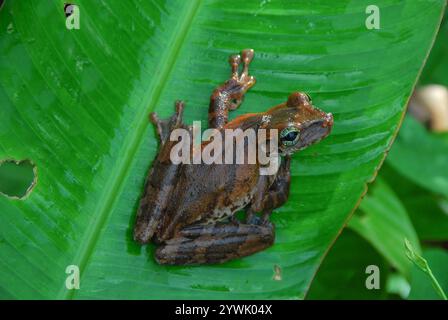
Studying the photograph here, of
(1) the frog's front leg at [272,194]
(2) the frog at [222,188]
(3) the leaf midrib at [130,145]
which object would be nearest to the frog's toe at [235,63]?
(2) the frog at [222,188]

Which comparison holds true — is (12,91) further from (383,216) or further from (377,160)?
(383,216)

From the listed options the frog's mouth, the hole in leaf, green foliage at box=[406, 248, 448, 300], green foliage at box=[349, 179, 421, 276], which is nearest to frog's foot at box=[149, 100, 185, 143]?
the frog's mouth

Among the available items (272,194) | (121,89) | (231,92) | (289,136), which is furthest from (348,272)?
(121,89)

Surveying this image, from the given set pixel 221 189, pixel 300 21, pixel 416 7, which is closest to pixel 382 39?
pixel 416 7

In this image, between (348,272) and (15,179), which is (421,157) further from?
(15,179)

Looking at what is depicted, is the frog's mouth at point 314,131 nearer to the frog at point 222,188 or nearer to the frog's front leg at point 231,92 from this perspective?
the frog at point 222,188

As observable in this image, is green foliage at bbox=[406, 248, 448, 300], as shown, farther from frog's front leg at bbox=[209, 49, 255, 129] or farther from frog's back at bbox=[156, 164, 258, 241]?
frog's front leg at bbox=[209, 49, 255, 129]
